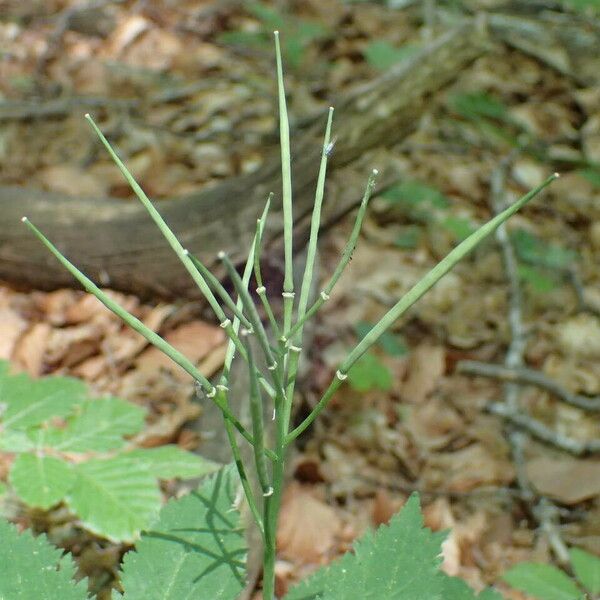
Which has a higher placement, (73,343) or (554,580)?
(554,580)

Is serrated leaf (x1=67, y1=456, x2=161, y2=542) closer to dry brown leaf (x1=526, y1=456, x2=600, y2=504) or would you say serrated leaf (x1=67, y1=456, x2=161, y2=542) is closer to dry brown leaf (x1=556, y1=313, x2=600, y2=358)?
dry brown leaf (x1=526, y1=456, x2=600, y2=504)

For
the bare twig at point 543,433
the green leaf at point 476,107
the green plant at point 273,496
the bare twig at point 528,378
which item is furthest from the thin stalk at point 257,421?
the green leaf at point 476,107

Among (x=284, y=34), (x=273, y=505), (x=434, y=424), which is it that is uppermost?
(x=273, y=505)

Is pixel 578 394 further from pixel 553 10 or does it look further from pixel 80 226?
pixel 553 10

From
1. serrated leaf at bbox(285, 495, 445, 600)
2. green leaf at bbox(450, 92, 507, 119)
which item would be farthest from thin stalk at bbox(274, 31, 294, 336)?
green leaf at bbox(450, 92, 507, 119)

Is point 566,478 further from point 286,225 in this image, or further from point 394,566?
point 286,225

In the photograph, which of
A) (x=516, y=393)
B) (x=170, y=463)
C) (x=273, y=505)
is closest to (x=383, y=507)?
(x=516, y=393)
